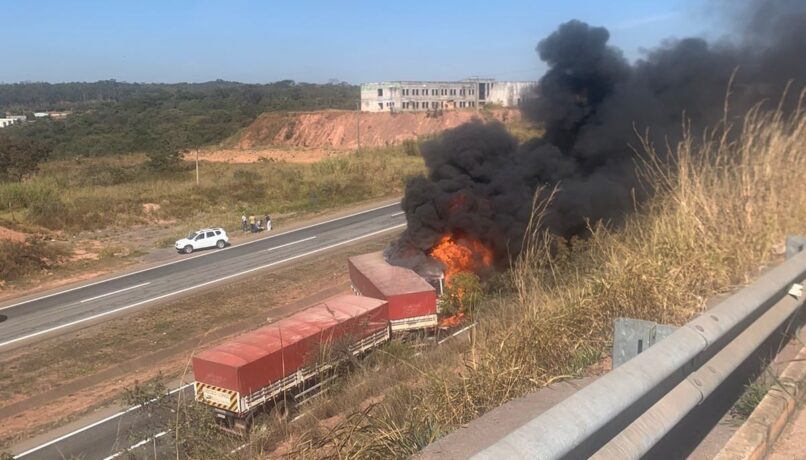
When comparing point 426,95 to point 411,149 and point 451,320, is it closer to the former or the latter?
point 411,149

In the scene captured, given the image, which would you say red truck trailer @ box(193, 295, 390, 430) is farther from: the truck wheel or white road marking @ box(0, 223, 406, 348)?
white road marking @ box(0, 223, 406, 348)

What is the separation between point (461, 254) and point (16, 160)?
49477 mm

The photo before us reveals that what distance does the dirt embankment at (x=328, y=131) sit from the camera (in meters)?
95.3

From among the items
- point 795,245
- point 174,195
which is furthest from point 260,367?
point 174,195

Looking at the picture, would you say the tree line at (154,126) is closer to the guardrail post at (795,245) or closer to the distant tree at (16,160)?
the distant tree at (16,160)

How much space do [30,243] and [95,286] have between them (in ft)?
20.4

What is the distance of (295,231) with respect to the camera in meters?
39.2

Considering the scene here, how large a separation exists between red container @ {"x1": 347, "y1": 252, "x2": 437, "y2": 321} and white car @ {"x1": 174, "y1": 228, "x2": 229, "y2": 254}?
51.1ft

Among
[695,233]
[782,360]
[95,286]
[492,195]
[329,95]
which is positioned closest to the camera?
[782,360]

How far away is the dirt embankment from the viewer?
313 ft


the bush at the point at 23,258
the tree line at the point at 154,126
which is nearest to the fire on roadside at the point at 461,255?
the bush at the point at 23,258

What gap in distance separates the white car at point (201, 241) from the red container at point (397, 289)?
15.6 meters

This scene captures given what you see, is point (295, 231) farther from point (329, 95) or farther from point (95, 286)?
point (329, 95)

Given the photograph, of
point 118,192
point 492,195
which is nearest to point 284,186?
point 118,192
